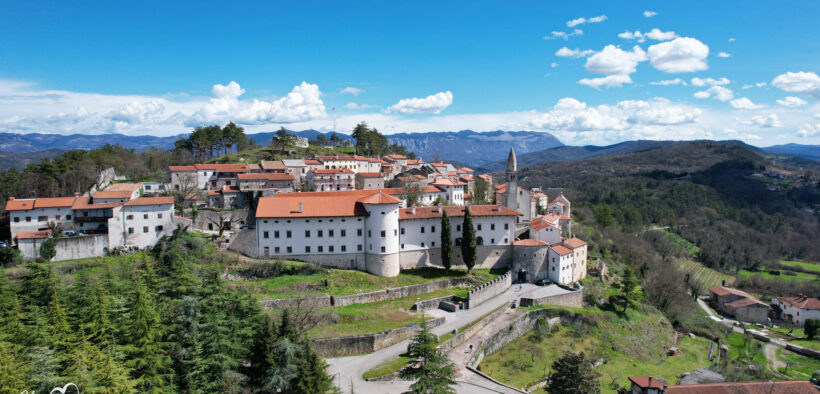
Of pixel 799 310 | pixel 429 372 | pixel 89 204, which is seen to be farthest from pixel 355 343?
pixel 799 310

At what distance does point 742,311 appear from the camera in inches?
2800

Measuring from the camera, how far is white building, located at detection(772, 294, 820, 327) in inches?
2709

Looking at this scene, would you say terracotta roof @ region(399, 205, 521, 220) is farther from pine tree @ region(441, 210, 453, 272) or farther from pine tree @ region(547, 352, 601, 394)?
pine tree @ region(547, 352, 601, 394)

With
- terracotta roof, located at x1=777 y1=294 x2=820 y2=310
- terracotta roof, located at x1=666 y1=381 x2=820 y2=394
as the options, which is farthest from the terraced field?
terracotta roof, located at x1=666 y1=381 x2=820 y2=394

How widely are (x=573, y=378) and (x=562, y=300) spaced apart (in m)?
17.5

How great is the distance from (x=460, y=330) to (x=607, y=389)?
12.5 m

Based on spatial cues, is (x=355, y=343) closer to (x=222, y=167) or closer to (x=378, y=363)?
(x=378, y=363)

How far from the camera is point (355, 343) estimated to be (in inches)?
1178

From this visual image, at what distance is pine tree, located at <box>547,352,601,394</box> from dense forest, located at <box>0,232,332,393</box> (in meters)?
13.8

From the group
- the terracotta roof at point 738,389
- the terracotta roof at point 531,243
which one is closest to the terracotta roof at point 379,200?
the terracotta roof at point 531,243

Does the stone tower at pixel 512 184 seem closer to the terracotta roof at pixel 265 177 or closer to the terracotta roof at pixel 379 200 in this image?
the terracotta roof at pixel 379 200

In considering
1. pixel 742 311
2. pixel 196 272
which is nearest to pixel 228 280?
pixel 196 272

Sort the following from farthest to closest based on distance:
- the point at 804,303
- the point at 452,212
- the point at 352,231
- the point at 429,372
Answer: the point at 804,303, the point at 452,212, the point at 352,231, the point at 429,372

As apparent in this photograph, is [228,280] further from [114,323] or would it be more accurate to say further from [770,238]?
[770,238]
